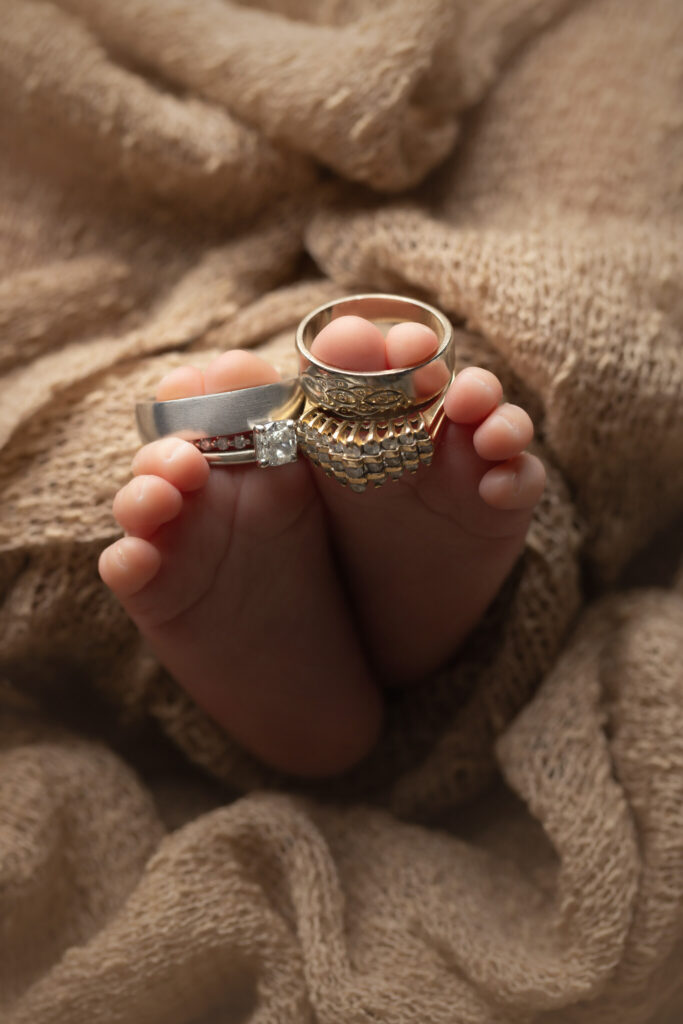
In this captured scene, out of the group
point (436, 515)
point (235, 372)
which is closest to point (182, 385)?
→ point (235, 372)

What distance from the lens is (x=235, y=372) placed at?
1.27 feet

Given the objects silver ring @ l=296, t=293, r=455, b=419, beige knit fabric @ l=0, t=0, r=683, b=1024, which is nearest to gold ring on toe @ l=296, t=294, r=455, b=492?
silver ring @ l=296, t=293, r=455, b=419

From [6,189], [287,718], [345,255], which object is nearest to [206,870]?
[287,718]

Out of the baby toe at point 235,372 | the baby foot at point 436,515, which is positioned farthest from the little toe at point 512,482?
the baby toe at point 235,372

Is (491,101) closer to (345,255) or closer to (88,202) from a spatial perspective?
(345,255)

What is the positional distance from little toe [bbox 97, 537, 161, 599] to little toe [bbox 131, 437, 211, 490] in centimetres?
3

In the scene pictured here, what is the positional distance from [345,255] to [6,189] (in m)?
0.25

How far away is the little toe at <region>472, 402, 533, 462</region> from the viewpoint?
34 centimetres

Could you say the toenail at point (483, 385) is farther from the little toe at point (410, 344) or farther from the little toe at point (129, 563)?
the little toe at point (129, 563)

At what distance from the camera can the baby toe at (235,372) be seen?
386 mm

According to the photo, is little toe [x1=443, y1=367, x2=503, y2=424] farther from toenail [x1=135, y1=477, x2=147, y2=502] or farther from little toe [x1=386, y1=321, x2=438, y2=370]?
toenail [x1=135, y1=477, x2=147, y2=502]

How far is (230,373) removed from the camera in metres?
0.39

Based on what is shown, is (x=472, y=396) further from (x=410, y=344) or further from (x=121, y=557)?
(x=121, y=557)

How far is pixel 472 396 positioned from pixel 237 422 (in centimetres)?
10
